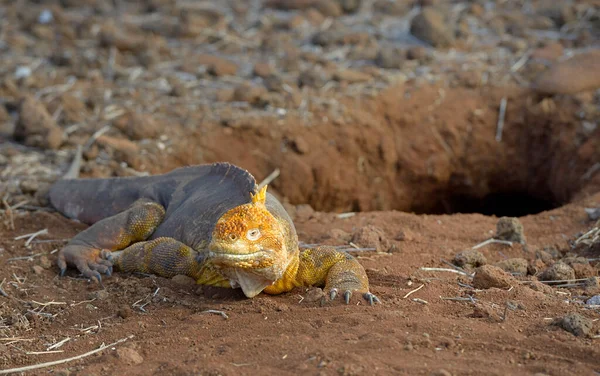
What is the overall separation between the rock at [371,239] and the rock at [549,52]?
507 cm

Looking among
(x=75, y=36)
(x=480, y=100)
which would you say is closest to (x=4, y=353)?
(x=480, y=100)

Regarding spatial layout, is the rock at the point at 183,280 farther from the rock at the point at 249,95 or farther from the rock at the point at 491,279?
the rock at the point at 249,95

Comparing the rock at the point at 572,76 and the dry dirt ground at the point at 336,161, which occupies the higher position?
the rock at the point at 572,76

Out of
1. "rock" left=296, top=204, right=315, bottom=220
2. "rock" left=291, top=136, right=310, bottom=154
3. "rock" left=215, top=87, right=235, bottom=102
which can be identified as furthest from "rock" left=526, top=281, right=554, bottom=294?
"rock" left=215, top=87, right=235, bottom=102

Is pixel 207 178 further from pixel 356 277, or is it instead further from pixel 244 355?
pixel 244 355

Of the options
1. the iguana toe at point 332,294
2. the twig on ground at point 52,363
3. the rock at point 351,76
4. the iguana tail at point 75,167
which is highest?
the rock at point 351,76

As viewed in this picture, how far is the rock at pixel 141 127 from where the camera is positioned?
9.32m

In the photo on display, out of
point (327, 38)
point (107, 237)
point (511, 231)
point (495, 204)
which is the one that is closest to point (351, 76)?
point (327, 38)

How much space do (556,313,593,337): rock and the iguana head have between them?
1.76 meters

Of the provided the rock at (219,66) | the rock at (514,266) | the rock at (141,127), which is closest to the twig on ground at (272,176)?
the rock at (141,127)

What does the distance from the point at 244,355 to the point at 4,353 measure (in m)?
1.49

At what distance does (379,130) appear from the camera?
33.4 feet

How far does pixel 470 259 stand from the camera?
6.35 meters

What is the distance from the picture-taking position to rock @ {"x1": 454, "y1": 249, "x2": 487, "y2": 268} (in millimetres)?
6340
